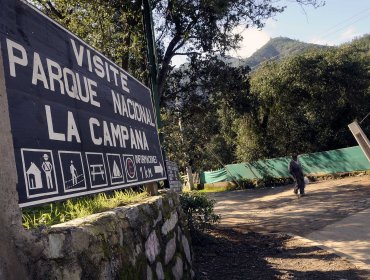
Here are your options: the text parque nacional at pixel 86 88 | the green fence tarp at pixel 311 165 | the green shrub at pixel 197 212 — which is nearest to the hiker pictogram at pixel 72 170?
the text parque nacional at pixel 86 88

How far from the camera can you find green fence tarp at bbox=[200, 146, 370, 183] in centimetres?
2033

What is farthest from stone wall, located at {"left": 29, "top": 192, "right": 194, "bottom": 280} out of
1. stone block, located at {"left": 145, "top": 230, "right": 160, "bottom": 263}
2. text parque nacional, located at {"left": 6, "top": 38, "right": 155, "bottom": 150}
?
text parque nacional, located at {"left": 6, "top": 38, "right": 155, "bottom": 150}

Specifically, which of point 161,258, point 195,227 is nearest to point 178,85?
point 195,227

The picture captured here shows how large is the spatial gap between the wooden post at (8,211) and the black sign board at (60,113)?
0.32 ft

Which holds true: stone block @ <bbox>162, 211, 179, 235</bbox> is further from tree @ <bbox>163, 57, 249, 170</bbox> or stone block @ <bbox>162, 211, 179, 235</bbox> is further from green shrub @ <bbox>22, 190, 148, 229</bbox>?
tree @ <bbox>163, 57, 249, 170</bbox>

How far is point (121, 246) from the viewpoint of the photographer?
11.2 ft

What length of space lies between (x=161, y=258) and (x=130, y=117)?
1.55m

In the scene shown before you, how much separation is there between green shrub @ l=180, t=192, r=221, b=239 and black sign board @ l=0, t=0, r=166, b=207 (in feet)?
12.6

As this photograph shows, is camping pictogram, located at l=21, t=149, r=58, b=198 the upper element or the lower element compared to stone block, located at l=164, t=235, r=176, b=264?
upper

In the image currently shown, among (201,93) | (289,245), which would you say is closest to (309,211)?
(289,245)

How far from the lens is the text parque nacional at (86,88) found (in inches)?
110

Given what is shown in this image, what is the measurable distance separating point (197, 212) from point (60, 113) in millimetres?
5852

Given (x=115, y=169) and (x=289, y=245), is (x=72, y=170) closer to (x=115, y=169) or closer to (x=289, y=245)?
(x=115, y=169)

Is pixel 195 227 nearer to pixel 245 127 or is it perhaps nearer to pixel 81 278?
pixel 81 278
